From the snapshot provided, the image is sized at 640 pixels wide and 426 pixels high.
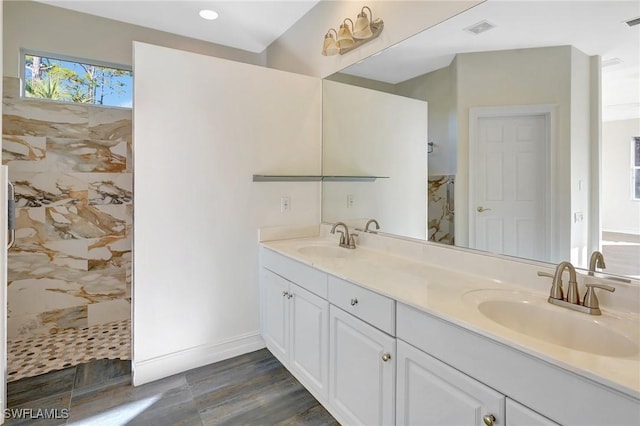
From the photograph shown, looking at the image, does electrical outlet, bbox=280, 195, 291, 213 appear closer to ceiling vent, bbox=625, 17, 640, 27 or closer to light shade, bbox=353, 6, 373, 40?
light shade, bbox=353, 6, 373, 40

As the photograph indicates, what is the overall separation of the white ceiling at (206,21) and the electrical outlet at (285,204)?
1576mm

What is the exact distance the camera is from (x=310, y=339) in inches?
74.2

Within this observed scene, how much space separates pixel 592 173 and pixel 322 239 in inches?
70.5

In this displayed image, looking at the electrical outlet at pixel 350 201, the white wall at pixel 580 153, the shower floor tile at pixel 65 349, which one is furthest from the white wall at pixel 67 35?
the white wall at pixel 580 153

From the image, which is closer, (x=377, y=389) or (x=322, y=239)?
(x=377, y=389)

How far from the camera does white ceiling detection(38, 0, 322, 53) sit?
8.72 feet

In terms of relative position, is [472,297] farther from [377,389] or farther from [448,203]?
[448,203]

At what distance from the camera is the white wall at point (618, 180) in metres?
1.19

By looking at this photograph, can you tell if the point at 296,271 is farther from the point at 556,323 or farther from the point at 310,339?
the point at 556,323

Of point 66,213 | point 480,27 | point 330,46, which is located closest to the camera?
point 480,27

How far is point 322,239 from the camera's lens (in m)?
2.69

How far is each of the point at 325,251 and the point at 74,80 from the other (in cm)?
272

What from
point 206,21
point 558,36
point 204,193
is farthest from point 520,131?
point 206,21

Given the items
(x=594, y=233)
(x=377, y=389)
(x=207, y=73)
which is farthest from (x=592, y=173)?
(x=207, y=73)
